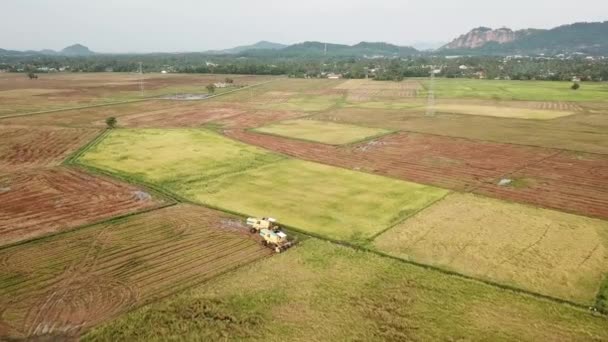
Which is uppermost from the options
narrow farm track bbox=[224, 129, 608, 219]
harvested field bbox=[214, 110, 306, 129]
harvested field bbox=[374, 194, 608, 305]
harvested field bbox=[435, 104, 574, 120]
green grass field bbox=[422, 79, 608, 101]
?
green grass field bbox=[422, 79, 608, 101]

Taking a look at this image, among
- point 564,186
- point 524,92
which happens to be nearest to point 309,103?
point 524,92

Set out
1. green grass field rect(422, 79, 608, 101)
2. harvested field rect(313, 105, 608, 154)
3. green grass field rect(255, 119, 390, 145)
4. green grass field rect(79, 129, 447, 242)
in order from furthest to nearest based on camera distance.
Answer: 1. green grass field rect(422, 79, 608, 101)
2. green grass field rect(255, 119, 390, 145)
3. harvested field rect(313, 105, 608, 154)
4. green grass field rect(79, 129, 447, 242)

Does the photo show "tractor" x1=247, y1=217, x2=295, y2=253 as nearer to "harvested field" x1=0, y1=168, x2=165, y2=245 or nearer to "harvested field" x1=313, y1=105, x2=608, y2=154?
"harvested field" x1=0, y1=168, x2=165, y2=245

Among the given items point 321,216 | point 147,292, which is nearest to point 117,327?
point 147,292

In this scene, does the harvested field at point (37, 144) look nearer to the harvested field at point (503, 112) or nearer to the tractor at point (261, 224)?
the tractor at point (261, 224)

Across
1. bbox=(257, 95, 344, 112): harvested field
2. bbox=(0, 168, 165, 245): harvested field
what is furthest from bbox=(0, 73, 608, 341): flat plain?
bbox=(257, 95, 344, 112): harvested field
